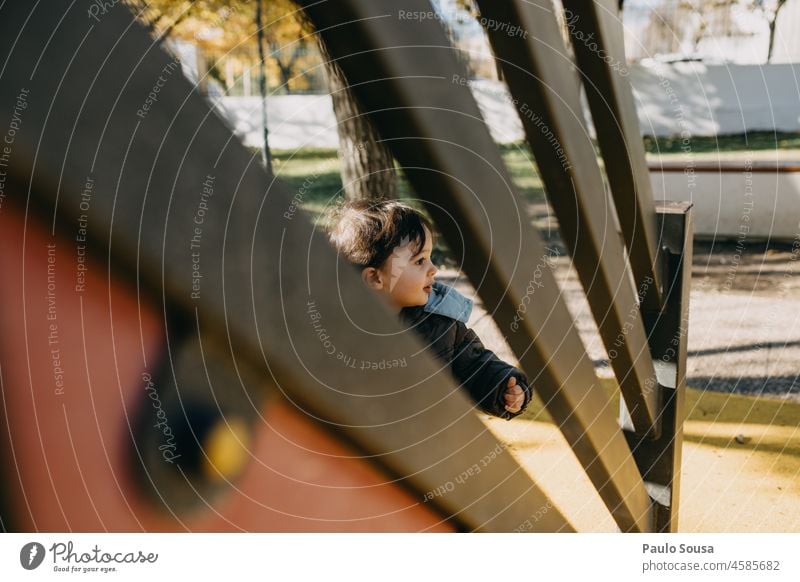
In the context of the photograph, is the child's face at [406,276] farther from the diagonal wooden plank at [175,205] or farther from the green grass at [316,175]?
the diagonal wooden plank at [175,205]

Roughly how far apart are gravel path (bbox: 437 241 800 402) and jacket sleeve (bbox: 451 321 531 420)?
1008mm

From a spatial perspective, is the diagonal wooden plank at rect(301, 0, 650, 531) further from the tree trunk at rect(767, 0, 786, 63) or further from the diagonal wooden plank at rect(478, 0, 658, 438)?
the tree trunk at rect(767, 0, 786, 63)

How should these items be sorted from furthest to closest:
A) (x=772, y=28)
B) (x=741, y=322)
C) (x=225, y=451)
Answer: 1. (x=741, y=322)
2. (x=772, y=28)
3. (x=225, y=451)

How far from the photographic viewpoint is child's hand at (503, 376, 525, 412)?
0.70 meters

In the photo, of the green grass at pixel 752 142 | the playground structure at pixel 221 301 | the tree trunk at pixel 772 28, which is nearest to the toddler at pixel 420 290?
the playground structure at pixel 221 301

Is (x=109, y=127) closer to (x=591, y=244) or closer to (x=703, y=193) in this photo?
(x=591, y=244)

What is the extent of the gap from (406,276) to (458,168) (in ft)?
0.69

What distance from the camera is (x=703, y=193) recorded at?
2225 mm

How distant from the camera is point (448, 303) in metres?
0.69

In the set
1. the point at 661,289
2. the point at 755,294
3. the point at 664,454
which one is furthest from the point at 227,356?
the point at 755,294

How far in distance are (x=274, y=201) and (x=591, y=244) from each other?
46 centimetres

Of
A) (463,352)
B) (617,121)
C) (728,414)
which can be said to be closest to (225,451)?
(463,352)

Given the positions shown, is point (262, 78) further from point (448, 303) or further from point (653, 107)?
point (653, 107)
